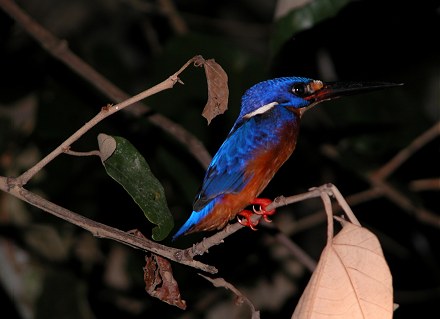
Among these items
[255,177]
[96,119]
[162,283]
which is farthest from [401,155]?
[96,119]

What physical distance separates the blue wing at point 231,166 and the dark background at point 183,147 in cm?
53

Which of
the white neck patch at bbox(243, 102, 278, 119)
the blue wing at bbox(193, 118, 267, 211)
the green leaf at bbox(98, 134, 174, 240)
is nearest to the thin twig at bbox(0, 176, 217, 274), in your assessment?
the green leaf at bbox(98, 134, 174, 240)

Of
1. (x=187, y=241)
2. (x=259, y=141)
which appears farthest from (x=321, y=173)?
(x=259, y=141)

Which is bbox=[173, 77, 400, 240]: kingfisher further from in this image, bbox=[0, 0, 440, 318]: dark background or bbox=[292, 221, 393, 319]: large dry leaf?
bbox=[292, 221, 393, 319]: large dry leaf

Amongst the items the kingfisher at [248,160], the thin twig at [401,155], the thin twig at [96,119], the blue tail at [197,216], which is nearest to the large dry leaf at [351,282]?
the thin twig at [96,119]

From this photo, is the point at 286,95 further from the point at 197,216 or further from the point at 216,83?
the point at 216,83

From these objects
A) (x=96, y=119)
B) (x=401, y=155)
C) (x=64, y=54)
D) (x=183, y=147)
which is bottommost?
(x=96, y=119)

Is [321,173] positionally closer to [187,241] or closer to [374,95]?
[374,95]

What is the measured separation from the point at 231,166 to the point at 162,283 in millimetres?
554

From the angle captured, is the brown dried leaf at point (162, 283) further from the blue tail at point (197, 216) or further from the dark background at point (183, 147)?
the dark background at point (183, 147)

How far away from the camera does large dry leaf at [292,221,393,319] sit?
5.08 ft

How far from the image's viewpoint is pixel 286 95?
2518 millimetres

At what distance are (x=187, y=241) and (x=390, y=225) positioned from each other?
2297mm

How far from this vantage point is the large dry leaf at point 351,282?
1.55 m
